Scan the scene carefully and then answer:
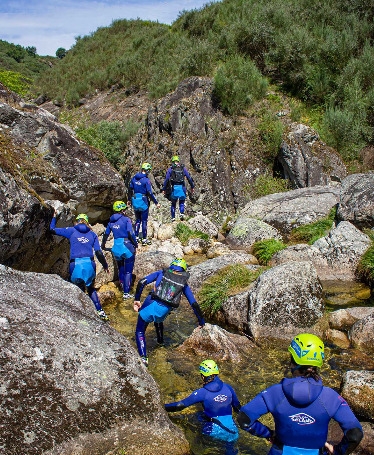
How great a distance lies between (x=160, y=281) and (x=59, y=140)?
631 centimetres

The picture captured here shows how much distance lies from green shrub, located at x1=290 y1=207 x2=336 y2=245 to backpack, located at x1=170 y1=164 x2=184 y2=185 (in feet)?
13.4

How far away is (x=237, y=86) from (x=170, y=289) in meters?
14.2

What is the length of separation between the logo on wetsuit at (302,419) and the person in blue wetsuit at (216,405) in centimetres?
190

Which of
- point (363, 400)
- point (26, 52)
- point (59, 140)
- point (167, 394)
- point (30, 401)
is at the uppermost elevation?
point (26, 52)

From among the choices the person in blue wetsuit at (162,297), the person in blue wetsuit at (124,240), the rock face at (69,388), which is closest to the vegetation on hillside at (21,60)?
the person in blue wetsuit at (124,240)

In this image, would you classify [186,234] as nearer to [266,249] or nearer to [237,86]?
[266,249]

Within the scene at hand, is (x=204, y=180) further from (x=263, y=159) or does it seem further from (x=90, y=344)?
(x=90, y=344)

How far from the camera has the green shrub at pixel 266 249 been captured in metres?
11.5

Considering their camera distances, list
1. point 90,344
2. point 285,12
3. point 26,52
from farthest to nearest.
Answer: point 26,52
point 285,12
point 90,344

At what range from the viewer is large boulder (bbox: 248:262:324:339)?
7.91 metres

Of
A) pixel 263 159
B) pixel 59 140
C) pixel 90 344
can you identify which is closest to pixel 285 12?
pixel 263 159

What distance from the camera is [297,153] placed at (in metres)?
16.8

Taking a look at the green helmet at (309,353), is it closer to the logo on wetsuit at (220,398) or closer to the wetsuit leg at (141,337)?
the logo on wetsuit at (220,398)

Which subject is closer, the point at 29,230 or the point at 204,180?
the point at 29,230
